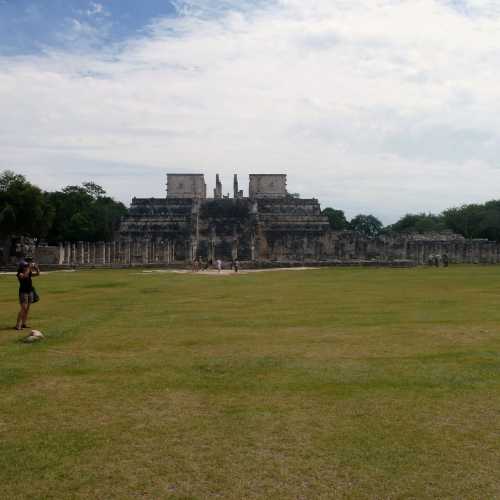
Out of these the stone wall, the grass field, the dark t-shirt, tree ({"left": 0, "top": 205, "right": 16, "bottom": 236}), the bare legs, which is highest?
the stone wall

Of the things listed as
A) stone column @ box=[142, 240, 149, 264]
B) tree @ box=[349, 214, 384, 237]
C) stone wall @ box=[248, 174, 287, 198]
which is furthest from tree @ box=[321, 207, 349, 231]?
stone column @ box=[142, 240, 149, 264]

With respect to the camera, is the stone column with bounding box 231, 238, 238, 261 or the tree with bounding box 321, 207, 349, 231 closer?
the stone column with bounding box 231, 238, 238, 261

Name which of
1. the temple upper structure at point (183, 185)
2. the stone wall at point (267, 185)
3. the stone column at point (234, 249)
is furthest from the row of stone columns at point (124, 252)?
the stone wall at point (267, 185)

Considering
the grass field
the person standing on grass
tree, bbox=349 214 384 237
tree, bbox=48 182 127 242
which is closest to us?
the grass field

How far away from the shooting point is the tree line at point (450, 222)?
250 feet

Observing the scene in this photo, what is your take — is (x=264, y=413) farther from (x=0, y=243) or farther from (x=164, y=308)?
(x=0, y=243)

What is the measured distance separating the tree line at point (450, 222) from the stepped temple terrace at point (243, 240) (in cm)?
2185

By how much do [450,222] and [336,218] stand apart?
15.9m

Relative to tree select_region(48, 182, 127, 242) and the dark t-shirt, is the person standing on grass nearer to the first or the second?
the dark t-shirt

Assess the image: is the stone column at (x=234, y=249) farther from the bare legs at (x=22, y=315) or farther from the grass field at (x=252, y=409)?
the bare legs at (x=22, y=315)

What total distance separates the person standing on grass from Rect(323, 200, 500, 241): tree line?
66156mm

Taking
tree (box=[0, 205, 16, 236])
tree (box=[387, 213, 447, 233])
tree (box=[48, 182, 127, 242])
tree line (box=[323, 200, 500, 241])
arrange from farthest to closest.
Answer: tree (box=[387, 213, 447, 233]) → tree line (box=[323, 200, 500, 241]) → tree (box=[48, 182, 127, 242]) → tree (box=[0, 205, 16, 236])

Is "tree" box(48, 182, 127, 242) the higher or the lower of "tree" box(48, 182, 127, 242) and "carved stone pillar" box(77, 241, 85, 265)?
the higher

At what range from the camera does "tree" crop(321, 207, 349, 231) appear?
88.7 metres
